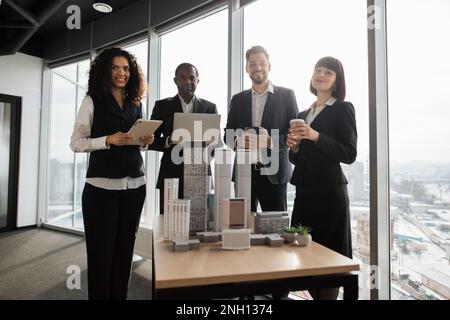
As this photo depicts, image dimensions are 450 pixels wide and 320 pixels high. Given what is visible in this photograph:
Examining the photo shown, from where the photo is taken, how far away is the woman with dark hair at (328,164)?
1.65 meters

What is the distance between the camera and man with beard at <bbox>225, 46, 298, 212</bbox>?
2.06 meters

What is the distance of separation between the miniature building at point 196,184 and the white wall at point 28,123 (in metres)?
5.32

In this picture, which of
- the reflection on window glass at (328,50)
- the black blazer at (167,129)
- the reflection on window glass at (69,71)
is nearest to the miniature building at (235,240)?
the black blazer at (167,129)

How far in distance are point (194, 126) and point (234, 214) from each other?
470 mm

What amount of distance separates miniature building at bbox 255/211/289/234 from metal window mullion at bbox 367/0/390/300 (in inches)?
40.9

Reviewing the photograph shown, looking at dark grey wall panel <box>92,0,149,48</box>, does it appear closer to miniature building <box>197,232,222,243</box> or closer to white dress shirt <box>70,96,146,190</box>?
white dress shirt <box>70,96,146,190</box>

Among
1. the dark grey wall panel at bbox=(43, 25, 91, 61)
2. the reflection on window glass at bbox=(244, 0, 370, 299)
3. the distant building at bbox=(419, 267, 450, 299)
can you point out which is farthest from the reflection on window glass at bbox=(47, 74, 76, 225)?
the distant building at bbox=(419, 267, 450, 299)

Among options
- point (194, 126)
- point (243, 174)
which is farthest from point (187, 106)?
point (243, 174)

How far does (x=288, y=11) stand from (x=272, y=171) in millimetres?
1677

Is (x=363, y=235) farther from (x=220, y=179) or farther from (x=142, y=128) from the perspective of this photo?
(x=142, y=128)

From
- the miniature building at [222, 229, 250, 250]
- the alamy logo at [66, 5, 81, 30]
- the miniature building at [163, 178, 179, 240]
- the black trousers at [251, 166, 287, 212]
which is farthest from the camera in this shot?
the alamy logo at [66, 5, 81, 30]

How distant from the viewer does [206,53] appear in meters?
3.63

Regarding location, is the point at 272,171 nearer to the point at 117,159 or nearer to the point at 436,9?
the point at 117,159

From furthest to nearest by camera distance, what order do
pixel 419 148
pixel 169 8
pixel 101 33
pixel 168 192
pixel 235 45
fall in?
pixel 101 33 < pixel 169 8 < pixel 235 45 < pixel 419 148 < pixel 168 192
